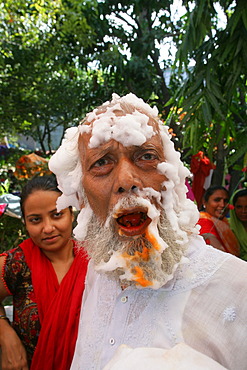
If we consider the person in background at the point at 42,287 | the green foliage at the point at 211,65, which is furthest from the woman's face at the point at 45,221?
the green foliage at the point at 211,65

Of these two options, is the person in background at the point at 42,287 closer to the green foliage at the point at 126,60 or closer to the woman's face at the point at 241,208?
the green foliage at the point at 126,60

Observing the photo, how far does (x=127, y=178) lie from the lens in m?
1.23

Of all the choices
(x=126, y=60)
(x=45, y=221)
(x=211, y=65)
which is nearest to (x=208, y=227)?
(x=211, y=65)

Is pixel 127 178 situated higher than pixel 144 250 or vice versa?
pixel 127 178

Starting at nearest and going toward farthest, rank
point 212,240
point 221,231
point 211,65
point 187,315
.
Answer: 1. point 187,315
2. point 211,65
3. point 212,240
4. point 221,231

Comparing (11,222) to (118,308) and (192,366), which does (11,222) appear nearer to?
(118,308)

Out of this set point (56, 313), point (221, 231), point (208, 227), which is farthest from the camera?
point (221, 231)

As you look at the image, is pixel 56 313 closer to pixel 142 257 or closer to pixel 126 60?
pixel 142 257

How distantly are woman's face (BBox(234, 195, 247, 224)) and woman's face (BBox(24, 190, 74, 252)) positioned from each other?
2.59m

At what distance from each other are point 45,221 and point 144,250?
0.87 metres

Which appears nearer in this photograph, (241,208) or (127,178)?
(127,178)

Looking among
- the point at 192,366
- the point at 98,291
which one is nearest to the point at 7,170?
the point at 98,291

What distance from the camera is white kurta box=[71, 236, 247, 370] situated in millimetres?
1134

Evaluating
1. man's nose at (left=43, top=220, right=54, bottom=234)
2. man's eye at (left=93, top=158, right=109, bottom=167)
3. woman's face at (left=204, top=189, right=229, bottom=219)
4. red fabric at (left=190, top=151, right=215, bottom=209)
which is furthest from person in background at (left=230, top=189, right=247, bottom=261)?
man's eye at (left=93, top=158, right=109, bottom=167)
